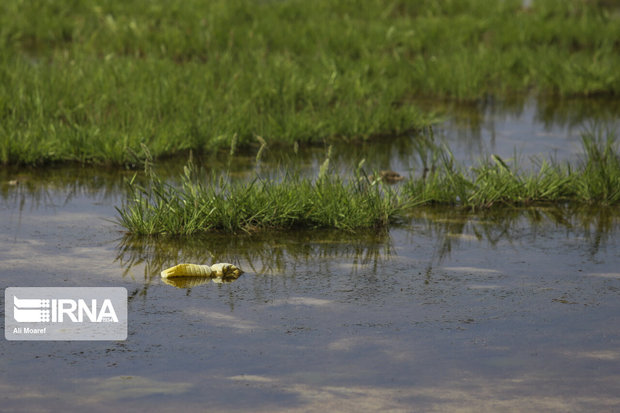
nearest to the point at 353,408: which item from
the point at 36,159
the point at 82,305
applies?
the point at 82,305

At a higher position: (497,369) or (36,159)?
(36,159)

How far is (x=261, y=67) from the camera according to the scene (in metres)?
9.86

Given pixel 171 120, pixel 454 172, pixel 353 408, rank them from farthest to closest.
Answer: pixel 171 120 → pixel 454 172 → pixel 353 408

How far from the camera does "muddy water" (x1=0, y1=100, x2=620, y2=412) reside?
11.8ft

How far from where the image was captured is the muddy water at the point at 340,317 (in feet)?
11.8

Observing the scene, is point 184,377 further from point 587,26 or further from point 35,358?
point 587,26

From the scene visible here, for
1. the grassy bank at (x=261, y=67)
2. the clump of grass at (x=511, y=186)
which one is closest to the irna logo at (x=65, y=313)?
the grassy bank at (x=261, y=67)

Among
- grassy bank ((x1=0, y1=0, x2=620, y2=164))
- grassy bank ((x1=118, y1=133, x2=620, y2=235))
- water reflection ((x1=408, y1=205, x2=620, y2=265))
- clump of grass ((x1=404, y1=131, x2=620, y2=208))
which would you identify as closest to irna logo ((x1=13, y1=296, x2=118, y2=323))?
grassy bank ((x1=118, y1=133, x2=620, y2=235))

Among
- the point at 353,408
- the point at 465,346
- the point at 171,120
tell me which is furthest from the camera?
the point at 171,120

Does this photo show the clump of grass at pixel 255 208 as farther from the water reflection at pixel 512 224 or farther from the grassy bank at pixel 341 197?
the water reflection at pixel 512 224

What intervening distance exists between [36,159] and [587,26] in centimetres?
892

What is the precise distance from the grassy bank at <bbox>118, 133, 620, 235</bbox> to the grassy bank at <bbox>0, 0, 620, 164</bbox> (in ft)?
2.06

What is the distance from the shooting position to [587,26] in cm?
1367

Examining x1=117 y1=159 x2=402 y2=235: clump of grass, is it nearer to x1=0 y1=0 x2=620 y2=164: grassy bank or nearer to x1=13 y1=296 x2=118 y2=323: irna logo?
x1=0 y1=0 x2=620 y2=164: grassy bank
